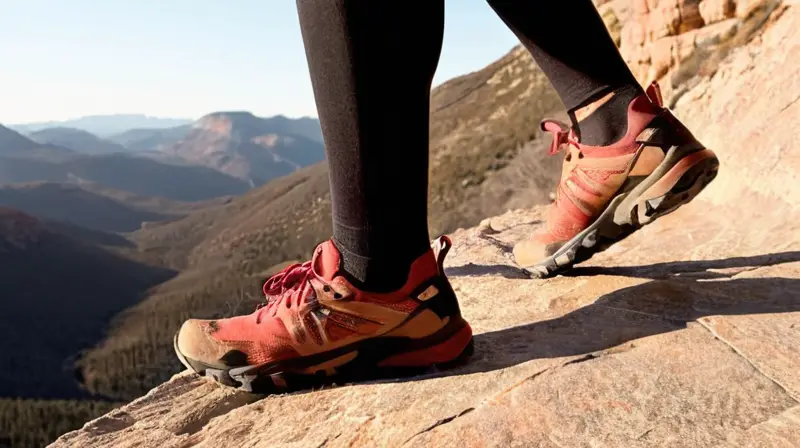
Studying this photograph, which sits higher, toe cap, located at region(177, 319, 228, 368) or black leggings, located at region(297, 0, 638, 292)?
black leggings, located at region(297, 0, 638, 292)

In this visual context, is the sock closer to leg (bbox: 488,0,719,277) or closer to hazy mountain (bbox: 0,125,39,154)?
leg (bbox: 488,0,719,277)

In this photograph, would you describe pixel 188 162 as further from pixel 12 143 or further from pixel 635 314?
pixel 635 314

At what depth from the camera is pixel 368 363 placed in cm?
117

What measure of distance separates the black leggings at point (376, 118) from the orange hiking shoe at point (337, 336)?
43mm

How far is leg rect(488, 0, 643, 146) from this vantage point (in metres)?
1.32

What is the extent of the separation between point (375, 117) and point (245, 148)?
186722 mm

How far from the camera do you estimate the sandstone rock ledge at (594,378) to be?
34.2 inches

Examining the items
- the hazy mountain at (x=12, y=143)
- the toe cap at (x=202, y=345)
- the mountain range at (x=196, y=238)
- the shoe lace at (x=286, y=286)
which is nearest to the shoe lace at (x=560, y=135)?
the shoe lace at (x=286, y=286)

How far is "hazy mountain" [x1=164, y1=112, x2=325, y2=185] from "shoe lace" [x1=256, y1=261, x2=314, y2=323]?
172417mm

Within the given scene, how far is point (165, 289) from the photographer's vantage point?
213 ft

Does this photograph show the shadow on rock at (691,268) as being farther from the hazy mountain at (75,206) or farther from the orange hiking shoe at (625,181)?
the hazy mountain at (75,206)

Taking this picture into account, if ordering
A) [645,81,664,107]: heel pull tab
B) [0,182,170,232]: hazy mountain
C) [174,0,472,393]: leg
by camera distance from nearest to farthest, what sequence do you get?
[174,0,472,393]: leg
[645,81,664,107]: heel pull tab
[0,182,170,232]: hazy mountain

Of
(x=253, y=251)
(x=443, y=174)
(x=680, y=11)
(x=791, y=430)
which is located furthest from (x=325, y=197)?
(x=791, y=430)

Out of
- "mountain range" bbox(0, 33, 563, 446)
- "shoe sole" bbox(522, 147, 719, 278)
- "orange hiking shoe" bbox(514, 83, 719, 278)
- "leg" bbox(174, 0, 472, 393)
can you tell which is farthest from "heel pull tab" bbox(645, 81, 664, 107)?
"mountain range" bbox(0, 33, 563, 446)
